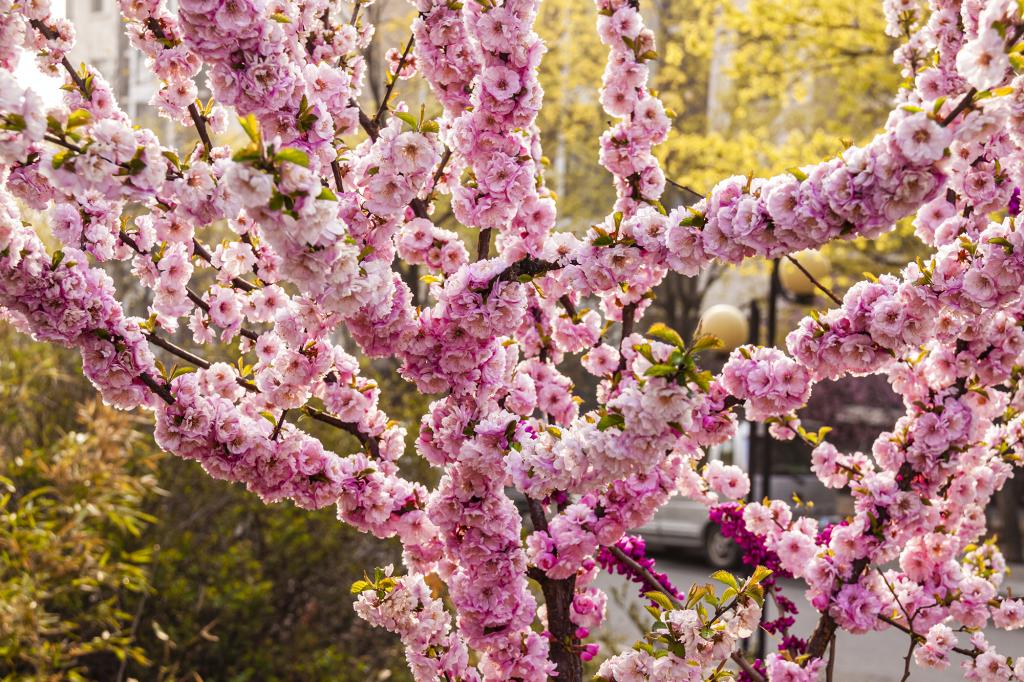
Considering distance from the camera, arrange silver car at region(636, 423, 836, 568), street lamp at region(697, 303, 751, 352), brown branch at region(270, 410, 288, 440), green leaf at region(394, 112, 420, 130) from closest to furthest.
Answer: green leaf at region(394, 112, 420, 130), brown branch at region(270, 410, 288, 440), street lamp at region(697, 303, 751, 352), silver car at region(636, 423, 836, 568)

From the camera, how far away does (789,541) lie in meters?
2.87

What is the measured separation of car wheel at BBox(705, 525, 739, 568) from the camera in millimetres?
12322

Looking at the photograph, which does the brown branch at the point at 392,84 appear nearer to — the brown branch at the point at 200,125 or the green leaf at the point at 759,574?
the brown branch at the point at 200,125

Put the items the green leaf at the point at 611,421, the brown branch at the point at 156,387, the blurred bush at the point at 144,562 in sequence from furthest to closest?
the blurred bush at the point at 144,562
the brown branch at the point at 156,387
the green leaf at the point at 611,421

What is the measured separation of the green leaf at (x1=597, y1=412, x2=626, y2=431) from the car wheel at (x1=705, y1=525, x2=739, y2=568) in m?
11.1

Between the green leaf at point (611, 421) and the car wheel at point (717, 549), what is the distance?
11.1 metres

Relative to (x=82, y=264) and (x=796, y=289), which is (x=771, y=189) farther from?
(x=796, y=289)

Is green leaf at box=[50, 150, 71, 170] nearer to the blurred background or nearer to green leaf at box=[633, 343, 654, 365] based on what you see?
green leaf at box=[633, 343, 654, 365]

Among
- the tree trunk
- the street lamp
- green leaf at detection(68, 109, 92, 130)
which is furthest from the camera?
the tree trunk

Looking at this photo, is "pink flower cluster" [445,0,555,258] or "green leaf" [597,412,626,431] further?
"pink flower cluster" [445,0,555,258]

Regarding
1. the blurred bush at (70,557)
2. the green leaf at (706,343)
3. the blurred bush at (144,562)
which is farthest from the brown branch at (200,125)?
the blurred bush at (144,562)

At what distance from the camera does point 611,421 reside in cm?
170

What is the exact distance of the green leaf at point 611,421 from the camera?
1695 millimetres

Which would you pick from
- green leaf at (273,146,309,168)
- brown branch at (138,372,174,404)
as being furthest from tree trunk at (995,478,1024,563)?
green leaf at (273,146,309,168)
